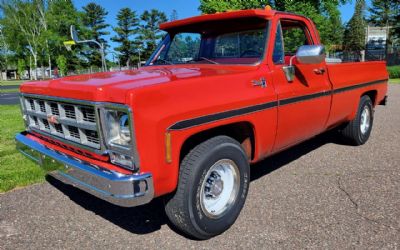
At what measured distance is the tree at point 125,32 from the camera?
73.5 meters

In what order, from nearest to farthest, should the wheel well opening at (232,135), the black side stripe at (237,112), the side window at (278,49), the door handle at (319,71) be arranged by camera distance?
1. the black side stripe at (237,112)
2. the wheel well opening at (232,135)
3. the side window at (278,49)
4. the door handle at (319,71)

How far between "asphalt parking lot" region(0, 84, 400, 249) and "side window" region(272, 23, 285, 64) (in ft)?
4.70

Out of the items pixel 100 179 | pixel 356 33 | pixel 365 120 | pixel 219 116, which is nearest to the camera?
pixel 100 179

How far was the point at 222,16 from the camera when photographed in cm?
404

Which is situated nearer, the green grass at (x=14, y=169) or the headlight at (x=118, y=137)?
the headlight at (x=118, y=137)

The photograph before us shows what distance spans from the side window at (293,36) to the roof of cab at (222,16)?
50 cm

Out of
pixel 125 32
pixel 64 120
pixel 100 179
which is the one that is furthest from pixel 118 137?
pixel 125 32

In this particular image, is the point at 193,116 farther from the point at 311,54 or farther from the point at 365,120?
the point at 365,120

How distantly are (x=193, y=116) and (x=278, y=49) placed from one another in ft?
5.24

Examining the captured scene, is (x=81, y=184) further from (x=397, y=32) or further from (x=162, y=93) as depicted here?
(x=397, y=32)

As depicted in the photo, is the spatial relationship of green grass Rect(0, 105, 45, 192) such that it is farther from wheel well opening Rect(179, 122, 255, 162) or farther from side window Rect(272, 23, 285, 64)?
side window Rect(272, 23, 285, 64)

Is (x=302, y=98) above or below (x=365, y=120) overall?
above

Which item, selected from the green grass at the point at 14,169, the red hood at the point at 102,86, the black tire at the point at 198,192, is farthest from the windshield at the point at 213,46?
the green grass at the point at 14,169

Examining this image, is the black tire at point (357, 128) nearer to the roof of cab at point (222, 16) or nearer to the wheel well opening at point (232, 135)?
the roof of cab at point (222, 16)
